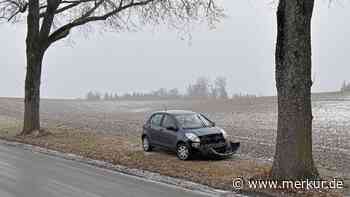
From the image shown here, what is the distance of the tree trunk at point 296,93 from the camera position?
37.8ft

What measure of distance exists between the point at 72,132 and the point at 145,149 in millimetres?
8727

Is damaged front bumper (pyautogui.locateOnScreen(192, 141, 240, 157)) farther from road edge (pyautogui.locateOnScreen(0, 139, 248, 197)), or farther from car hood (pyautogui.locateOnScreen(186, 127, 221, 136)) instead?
road edge (pyautogui.locateOnScreen(0, 139, 248, 197))

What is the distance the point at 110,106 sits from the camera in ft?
214

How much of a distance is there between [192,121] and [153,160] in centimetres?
218

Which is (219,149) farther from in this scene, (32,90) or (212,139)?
(32,90)

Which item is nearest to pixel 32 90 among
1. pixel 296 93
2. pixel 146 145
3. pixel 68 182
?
pixel 146 145

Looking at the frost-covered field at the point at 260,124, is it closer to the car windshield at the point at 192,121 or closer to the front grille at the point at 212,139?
the front grille at the point at 212,139

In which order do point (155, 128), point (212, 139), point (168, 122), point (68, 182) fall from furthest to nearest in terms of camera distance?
point (155, 128), point (168, 122), point (212, 139), point (68, 182)

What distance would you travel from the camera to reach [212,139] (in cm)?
1625

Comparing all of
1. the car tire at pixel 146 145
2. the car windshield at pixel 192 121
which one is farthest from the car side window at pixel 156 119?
the car windshield at pixel 192 121

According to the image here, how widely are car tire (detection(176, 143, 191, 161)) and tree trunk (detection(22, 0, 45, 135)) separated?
1104 cm

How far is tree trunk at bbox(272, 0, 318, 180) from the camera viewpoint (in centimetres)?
1152

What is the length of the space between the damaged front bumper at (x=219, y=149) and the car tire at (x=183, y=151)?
1.00ft

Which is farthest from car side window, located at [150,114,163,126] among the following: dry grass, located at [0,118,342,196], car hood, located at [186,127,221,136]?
car hood, located at [186,127,221,136]
